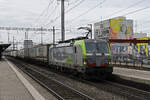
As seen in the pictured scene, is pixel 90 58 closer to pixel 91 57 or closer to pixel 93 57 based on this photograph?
pixel 91 57

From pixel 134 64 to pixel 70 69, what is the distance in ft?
31.1

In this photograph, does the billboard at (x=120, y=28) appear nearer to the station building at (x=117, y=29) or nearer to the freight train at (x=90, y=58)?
the station building at (x=117, y=29)

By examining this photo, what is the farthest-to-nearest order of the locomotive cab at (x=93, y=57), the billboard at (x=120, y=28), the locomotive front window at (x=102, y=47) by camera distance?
1. the billboard at (x=120, y=28)
2. the locomotive front window at (x=102, y=47)
3. the locomotive cab at (x=93, y=57)

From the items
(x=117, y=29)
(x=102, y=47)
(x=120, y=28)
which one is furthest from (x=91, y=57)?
(x=120, y=28)

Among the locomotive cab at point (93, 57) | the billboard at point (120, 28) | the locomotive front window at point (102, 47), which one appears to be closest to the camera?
the locomotive cab at point (93, 57)

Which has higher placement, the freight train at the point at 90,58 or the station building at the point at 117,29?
the station building at the point at 117,29

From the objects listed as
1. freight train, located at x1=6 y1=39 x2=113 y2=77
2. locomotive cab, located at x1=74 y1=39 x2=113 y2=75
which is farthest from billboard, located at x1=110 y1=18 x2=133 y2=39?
locomotive cab, located at x1=74 y1=39 x2=113 y2=75

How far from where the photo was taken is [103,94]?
34.5 ft

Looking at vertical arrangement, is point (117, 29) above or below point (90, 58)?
above

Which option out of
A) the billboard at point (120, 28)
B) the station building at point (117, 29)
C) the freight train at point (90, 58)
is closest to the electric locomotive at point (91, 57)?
the freight train at point (90, 58)

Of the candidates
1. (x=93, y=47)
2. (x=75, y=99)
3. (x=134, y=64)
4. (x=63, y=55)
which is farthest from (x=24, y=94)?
(x=134, y=64)

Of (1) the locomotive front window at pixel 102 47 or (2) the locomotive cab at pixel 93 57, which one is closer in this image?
(2) the locomotive cab at pixel 93 57

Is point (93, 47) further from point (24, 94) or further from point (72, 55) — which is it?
point (24, 94)

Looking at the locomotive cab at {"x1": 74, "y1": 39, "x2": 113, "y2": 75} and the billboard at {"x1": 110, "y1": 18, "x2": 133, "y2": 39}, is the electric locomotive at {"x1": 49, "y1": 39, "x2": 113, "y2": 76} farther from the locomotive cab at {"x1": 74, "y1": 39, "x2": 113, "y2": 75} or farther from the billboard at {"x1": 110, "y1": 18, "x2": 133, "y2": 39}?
the billboard at {"x1": 110, "y1": 18, "x2": 133, "y2": 39}
